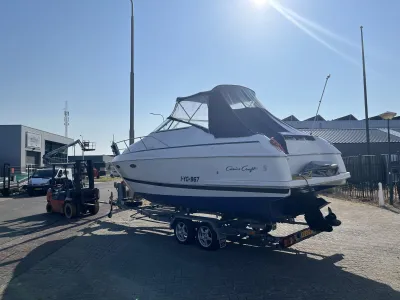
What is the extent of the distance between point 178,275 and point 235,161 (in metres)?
2.31

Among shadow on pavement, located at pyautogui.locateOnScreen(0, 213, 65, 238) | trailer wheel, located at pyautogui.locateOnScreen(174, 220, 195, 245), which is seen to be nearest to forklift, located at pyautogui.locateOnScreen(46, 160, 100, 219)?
shadow on pavement, located at pyautogui.locateOnScreen(0, 213, 65, 238)

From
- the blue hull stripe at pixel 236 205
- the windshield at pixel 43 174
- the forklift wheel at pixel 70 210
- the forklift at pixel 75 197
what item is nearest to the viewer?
the blue hull stripe at pixel 236 205

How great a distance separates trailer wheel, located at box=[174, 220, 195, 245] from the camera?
780cm

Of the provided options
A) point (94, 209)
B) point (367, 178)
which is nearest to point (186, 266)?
point (94, 209)

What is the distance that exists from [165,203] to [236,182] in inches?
108

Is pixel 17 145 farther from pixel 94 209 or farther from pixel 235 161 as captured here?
pixel 235 161

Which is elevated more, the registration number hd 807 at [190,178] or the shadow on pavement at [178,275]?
the registration number hd 807 at [190,178]

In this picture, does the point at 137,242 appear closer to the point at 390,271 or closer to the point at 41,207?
the point at 390,271

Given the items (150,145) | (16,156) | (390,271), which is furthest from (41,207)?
(16,156)

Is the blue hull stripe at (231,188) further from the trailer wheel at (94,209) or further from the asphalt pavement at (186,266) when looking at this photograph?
the trailer wheel at (94,209)

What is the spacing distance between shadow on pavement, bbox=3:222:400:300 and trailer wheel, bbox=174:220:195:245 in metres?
0.16

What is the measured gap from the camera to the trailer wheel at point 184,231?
307 inches

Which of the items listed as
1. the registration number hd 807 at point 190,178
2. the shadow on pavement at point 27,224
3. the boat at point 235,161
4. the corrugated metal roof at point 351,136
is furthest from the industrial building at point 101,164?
the corrugated metal roof at point 351,136

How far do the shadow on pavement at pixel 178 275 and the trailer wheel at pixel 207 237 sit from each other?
0.16 m
